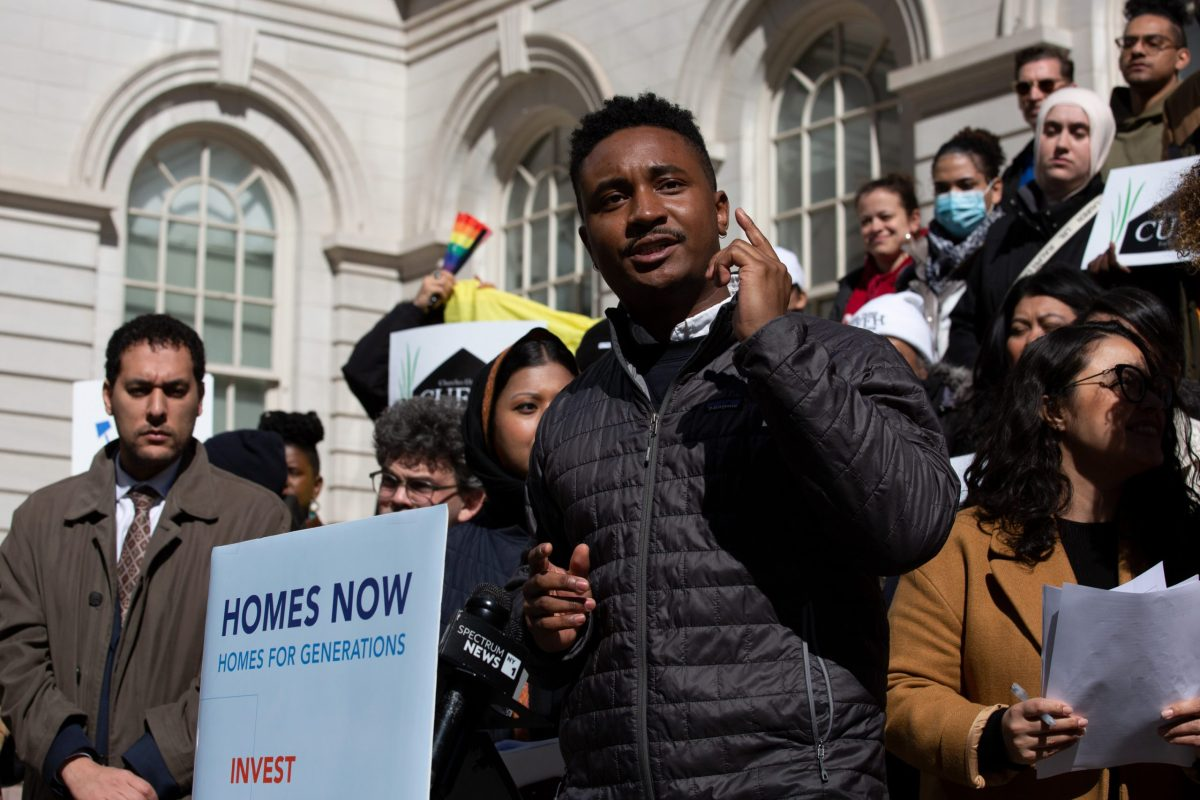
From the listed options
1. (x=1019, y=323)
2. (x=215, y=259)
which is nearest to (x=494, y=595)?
(x=1019, y=323)

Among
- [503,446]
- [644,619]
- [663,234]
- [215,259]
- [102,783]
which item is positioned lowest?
[102,783]

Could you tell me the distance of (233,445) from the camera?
21.1 feet

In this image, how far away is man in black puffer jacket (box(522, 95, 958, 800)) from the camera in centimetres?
268

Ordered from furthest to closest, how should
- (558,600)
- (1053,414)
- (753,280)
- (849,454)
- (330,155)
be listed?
(330,155) → (1053,414) → (558,600) → (753,280) → (849,454)

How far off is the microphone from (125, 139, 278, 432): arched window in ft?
45.1

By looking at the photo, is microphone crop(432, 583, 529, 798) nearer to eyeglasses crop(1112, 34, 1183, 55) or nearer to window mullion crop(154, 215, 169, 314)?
eyeglasses crop(1112, 34, 1183, 55)

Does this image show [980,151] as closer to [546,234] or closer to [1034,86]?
[1034,86]

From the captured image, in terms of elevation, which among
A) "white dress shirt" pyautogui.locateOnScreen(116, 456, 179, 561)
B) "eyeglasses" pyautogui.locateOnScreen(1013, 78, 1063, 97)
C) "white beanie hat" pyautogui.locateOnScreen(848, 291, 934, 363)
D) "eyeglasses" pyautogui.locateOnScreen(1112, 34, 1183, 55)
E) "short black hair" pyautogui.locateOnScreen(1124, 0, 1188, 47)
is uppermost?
"short black hair" pyautogui.locateOnScreen(1124, 0, 1188, 47)

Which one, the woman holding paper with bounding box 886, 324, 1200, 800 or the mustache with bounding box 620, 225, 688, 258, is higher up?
the mustache with bounding box 620, 225, 688, 258

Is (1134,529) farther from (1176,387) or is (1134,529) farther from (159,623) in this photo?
(159,623)

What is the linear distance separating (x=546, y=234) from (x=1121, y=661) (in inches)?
543

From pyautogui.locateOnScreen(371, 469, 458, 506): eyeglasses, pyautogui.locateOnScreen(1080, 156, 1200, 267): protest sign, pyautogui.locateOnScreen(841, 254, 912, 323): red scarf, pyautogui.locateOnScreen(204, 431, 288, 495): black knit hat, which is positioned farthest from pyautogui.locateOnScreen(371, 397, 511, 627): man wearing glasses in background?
pyautogui.locateOnScreen(841, 254, 912, 323): red scarf

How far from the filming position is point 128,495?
15.9 ft

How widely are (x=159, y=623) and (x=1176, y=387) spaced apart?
2589 millimetres
